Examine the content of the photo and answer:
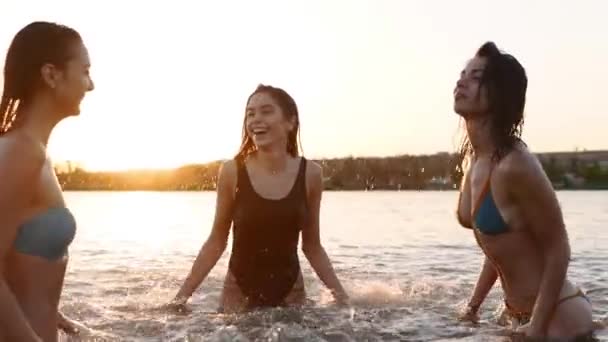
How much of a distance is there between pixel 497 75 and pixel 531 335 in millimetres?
1752

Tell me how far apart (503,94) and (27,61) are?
3253 millimetres

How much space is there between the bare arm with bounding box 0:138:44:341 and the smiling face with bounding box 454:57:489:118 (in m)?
3.14

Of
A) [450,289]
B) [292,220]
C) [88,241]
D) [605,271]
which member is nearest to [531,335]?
[292,220]

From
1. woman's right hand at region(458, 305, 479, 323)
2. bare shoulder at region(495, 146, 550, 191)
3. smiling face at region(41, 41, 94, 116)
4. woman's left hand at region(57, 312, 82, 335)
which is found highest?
smiling face at region(41, 41, 94, 116)

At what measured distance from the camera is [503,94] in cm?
550

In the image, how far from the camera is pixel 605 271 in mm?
13445

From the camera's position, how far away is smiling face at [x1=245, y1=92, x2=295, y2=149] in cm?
746

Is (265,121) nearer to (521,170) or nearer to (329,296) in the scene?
(329,296)

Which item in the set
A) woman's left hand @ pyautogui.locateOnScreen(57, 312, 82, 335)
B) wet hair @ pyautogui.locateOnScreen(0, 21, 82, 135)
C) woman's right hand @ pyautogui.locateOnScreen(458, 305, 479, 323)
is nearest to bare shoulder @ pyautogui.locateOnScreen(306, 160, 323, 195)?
woman's right hand @ pyautogui.locateOnScreen(458, 305, 479, 323)

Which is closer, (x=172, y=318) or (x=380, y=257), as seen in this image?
(x=172, y=318)

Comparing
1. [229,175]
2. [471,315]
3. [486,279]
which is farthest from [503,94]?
[229,175]

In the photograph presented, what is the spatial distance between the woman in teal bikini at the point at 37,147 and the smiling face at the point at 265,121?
3.84 meters

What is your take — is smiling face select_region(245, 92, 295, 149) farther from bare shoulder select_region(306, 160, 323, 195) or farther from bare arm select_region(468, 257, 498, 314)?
bare arm select_region(468, 257, 498, 314)

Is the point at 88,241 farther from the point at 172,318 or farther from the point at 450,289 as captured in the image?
the point at 172,318
